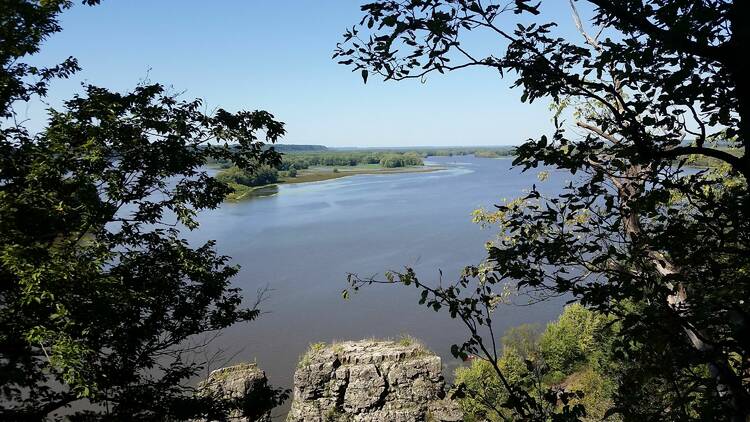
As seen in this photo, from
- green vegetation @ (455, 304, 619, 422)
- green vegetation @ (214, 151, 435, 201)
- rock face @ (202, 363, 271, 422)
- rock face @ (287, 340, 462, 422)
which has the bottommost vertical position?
green vegetation @ (455, 304, 619, 422)

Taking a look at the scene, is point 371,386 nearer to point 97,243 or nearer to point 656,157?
point 97,243

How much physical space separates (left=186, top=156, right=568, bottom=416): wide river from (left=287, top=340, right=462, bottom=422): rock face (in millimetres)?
3642

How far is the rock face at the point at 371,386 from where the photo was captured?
52.3ft

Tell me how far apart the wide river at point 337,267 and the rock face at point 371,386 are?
364 cm

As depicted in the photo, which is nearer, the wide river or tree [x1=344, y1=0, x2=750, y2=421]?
tree [x1=344, y1=0, x2=750, y2=421]

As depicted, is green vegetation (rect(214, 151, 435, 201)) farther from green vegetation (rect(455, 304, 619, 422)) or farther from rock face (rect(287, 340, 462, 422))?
rock face (rect(287, 340, 462, 422))

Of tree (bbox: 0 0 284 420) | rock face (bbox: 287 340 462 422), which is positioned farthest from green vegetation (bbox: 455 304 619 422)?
tree (bbox: 0 0 284 420)

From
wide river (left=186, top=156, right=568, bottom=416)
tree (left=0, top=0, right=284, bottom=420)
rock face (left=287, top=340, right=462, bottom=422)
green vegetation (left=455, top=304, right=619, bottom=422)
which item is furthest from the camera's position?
wide river (left=186, top=156, right=568, bottom=416)

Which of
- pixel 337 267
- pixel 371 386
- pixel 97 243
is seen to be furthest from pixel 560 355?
pixel 97 243

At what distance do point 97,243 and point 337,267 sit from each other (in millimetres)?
29898

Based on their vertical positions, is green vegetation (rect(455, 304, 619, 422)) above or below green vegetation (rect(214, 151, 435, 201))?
below

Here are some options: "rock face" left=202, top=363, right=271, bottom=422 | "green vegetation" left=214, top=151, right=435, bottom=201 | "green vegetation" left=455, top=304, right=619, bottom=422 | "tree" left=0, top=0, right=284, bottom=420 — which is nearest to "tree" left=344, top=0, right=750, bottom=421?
"tree" left=0, top=0, right=284, bottom=420

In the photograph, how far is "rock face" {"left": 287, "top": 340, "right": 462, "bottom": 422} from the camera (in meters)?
15.9

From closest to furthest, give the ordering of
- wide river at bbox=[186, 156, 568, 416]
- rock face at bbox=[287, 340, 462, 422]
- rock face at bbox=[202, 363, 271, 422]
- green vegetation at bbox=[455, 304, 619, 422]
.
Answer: rock face at bbox=[202, 363, 271, 422], rock face at bbox=[287, 340, 462, 422], green vegetation at bbox=[455, 304, 619, 422], wide river at bbox=[186, 156, 568, 416]
